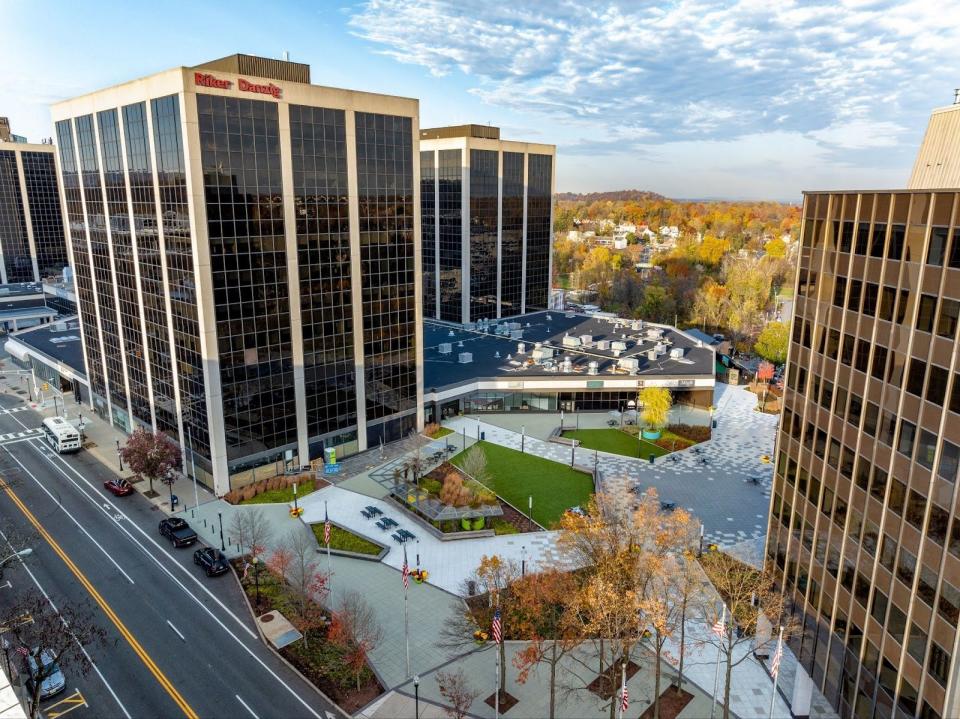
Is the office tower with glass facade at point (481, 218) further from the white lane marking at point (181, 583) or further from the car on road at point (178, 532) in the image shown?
the car on road at point (178, 532)

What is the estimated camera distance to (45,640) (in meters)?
33.0

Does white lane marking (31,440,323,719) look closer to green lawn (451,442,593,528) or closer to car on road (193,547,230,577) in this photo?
car on road (193,547,230,577)

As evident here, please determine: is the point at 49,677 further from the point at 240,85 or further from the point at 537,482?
the point at 240,85

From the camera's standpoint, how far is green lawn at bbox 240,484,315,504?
58.1 metres

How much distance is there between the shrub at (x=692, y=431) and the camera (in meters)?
74.5

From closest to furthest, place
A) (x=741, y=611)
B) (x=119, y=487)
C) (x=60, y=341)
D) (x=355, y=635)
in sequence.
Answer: (x=355, y=635)
(x=741, y=611)
(x=119, y=487)
(x=60, y=341)

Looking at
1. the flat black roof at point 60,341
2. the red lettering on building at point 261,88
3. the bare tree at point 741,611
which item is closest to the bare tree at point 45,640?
Result: the bare tree at point 741,611

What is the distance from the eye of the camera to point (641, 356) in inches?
3521

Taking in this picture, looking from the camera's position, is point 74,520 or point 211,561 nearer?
point 211,561

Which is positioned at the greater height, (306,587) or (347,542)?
(306,587)

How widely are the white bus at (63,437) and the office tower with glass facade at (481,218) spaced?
198 ft

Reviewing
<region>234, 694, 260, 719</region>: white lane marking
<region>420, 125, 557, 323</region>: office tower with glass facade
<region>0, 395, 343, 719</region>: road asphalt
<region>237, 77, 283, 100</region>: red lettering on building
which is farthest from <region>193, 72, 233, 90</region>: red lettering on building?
<region>420, 125, 557, 323</region>: office tower with glass facade

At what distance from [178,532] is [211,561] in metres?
6.10

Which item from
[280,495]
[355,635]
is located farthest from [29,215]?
[355,635]
